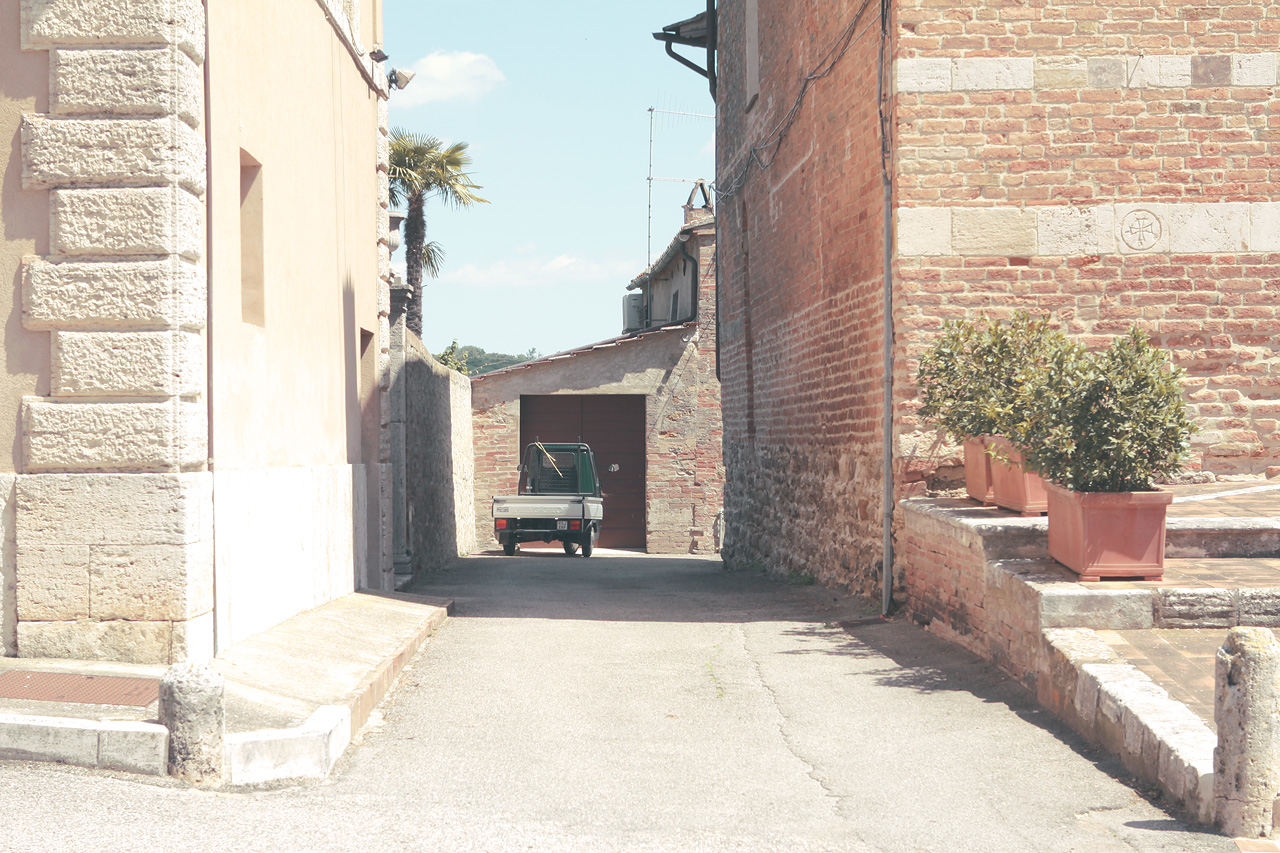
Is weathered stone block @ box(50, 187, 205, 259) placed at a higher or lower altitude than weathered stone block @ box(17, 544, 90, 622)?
higher

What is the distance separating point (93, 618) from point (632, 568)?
11773 mm

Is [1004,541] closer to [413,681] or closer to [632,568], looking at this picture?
[413,681]

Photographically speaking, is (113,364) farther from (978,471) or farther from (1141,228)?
(1141,228)

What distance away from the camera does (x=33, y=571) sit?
5707 millimetres

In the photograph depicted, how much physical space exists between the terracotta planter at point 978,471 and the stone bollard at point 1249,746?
4.13 metres

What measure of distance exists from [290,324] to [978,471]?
5000mm

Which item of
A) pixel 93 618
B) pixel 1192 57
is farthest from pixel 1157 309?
pixel 93 618

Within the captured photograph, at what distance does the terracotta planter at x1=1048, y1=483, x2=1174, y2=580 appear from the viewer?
6199 mm

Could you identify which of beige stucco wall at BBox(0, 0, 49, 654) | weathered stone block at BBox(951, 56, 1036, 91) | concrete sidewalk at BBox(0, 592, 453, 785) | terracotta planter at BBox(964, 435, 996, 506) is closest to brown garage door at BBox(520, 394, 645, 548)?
weathered stone block at BBox(951, 56, 1036, 91)

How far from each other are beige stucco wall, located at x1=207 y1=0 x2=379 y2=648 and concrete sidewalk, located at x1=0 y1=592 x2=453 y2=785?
1.36 feet

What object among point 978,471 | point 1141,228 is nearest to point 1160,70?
point 1141,228

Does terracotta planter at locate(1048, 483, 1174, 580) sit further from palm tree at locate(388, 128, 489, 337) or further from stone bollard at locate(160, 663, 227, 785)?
palm tree at locate(388, 128, 489, 337)

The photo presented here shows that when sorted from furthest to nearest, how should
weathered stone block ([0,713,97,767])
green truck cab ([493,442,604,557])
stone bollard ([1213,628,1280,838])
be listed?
green truck cab ([493,442,604,557]) → weathered stone block ([0,713,97,767]) → stone bollard ([1213,628,1280,838])

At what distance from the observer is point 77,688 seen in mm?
5172
